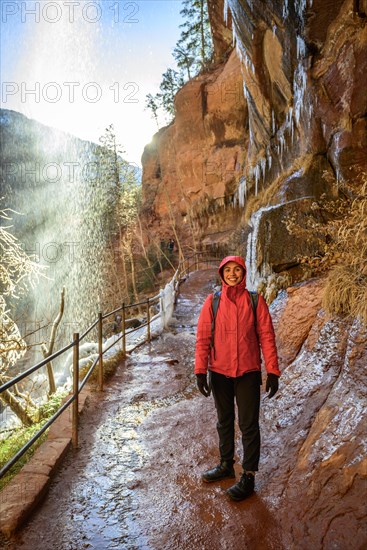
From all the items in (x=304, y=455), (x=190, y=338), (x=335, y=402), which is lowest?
(x=190, y=338)

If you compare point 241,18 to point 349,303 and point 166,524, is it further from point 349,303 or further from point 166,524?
point 166,524

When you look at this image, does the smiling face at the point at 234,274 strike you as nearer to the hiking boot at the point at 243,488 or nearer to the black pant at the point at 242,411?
the black pant at the point at 242,411

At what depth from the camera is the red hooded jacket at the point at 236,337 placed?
2.76 metres

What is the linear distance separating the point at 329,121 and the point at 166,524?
9.88 metres

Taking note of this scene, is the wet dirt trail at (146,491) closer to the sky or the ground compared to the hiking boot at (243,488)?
closer to the ground

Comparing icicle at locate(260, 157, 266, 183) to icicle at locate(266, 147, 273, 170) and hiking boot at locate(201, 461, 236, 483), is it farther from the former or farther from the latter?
hiking boot at locate(201, 461, 236, 483)

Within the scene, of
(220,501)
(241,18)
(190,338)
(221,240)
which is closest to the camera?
(220,501)

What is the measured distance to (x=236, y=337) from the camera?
279cm

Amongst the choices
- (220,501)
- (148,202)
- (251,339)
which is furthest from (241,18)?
(148,202)

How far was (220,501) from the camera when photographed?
269 centimetres

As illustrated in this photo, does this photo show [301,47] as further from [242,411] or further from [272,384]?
[242,411]

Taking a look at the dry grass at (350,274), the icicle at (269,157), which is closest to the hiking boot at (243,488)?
the dry grass at (350,274)

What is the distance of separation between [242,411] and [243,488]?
57 centimetres

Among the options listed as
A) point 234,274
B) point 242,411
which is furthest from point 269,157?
point 242,411
